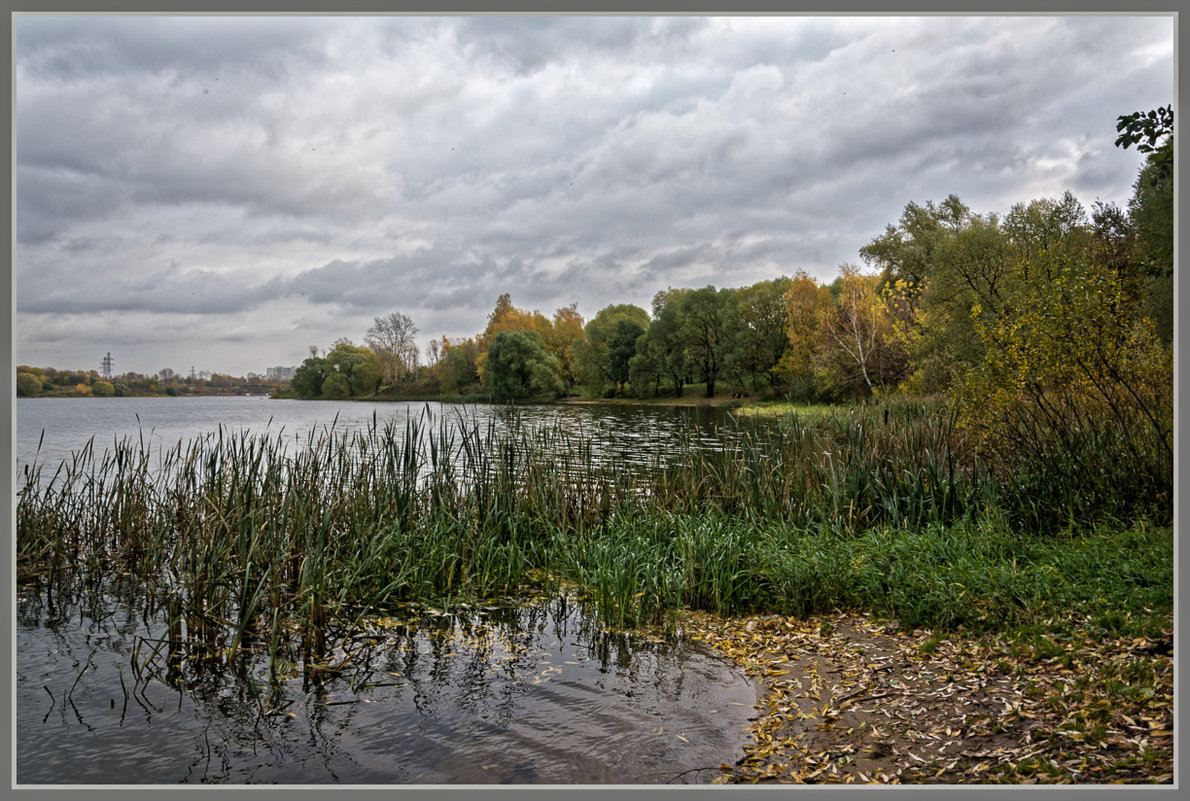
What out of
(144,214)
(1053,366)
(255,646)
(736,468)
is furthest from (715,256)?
(255,646)

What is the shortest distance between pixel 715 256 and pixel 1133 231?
242 inches

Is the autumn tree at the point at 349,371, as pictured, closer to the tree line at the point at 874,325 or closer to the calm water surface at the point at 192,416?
the tree line at the point at 874,325

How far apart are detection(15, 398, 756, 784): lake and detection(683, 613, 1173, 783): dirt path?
32 cm

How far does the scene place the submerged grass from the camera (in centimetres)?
429

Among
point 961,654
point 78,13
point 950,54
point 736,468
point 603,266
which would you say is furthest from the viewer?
point 603,266

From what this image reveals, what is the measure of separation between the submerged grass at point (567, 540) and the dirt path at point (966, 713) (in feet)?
1.33

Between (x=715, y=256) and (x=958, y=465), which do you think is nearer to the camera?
(x=958, y=465)

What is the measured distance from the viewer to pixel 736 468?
7938mm

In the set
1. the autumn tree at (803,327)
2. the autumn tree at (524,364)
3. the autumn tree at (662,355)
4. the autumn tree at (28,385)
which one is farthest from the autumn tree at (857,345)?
the autumn tree at (28,385)

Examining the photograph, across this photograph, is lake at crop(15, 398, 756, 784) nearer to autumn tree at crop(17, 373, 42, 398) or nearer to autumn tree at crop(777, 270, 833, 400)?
autumn tree at crop(17, 373, 42, 398)

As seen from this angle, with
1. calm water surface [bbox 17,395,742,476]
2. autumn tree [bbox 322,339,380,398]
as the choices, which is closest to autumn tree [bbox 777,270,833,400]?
calm water surface [bbox 17,395,742,476]

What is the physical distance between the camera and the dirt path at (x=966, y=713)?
8.72 feet

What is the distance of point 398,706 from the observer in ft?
12.4

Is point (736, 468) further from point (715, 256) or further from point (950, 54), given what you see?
point (950, 54)
